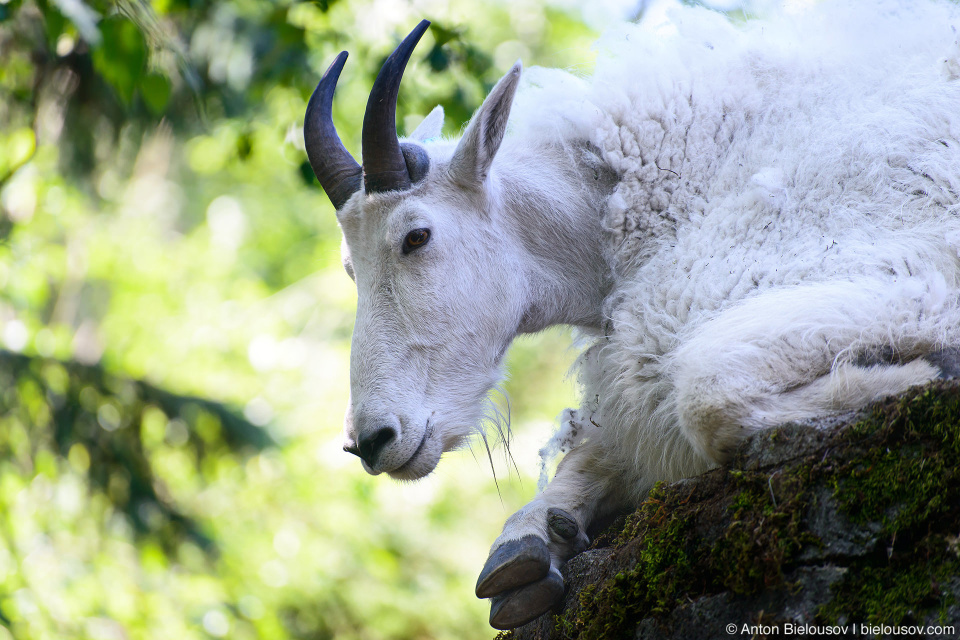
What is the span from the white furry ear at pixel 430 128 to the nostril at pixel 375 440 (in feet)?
5.02

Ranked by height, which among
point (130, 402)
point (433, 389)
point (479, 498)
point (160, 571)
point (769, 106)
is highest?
point (769, 106)

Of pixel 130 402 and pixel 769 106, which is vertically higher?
pixel 769 106

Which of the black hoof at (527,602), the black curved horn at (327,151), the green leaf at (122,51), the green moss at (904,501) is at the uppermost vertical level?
the green leaf at (122,51)

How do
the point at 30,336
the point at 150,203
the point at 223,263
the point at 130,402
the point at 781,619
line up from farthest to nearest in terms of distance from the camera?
the point at 150,203 → the point at 223,263 → the point at 30,336 → the point at 130,402 → the point at 781,619

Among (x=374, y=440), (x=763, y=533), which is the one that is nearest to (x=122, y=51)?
(x=374, y=440)

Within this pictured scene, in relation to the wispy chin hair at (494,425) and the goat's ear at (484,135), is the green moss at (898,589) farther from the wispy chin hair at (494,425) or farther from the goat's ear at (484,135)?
the goat's ear at (484,135)

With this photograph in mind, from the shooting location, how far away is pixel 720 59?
10.8 feet

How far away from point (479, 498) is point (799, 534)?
974cm

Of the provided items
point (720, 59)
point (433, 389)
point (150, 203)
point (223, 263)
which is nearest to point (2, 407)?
point (433, 389)

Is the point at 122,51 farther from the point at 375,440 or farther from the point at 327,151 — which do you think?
the point at 375,440

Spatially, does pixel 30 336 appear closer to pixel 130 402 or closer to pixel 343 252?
pixel 130 402

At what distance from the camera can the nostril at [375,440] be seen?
279cm

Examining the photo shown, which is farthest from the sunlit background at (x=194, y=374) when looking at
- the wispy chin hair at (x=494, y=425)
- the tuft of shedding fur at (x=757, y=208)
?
the tuft of shedding fur at (x=757, y=208)

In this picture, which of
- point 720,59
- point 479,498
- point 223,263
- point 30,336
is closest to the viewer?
point 720,59
